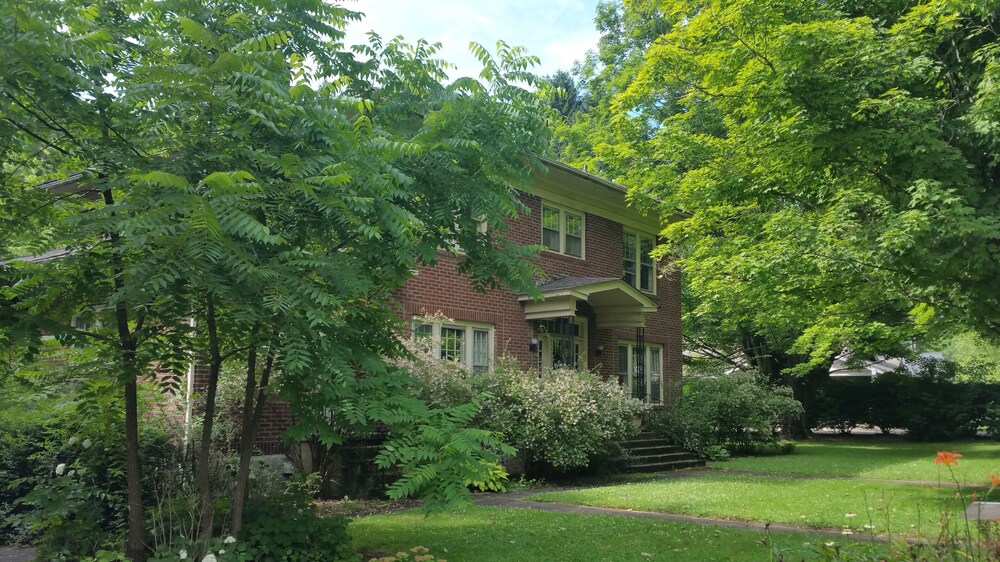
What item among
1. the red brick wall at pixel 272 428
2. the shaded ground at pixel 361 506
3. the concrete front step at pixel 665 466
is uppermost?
the red brick wall at pixel 272 428

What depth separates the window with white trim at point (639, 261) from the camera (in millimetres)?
21281

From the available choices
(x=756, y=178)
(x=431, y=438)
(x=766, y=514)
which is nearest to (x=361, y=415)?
(x=431, y=438)

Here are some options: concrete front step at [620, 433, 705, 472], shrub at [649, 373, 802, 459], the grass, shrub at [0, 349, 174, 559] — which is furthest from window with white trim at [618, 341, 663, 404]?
shrub at [0, 349, 174, 559]

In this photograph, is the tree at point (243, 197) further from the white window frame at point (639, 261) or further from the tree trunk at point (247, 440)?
the white window frame at point (639, 261)

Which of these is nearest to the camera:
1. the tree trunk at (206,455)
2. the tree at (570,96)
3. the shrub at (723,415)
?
the tree trunk at (206,455)

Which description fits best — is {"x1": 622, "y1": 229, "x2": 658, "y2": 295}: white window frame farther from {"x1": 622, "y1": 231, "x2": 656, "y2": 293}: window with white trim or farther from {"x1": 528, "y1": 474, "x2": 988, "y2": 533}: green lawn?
{"x1": 528, "y1": 474, "x2": 988, "y2": 533}: green lawn

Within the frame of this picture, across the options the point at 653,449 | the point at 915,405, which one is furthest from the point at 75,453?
the point at 915,405

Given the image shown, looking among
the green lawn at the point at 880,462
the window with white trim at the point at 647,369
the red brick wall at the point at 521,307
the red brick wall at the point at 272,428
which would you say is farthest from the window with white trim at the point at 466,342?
the green lawn at the point at 880,462

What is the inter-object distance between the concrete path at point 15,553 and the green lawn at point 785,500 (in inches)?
274

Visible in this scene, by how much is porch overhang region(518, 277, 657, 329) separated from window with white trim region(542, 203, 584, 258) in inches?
47.8

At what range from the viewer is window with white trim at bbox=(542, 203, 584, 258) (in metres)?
18.4

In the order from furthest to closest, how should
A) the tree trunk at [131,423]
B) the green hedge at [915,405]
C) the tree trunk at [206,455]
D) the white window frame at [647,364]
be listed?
1. the green hedge at [915,405]
2. the white window frame at [647,364]
3. the tree trunk at [206,455]
4. the tree trunk at [131,423]

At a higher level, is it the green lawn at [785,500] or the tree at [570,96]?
the tree at [570,96]

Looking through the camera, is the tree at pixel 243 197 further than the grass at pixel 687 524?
No
